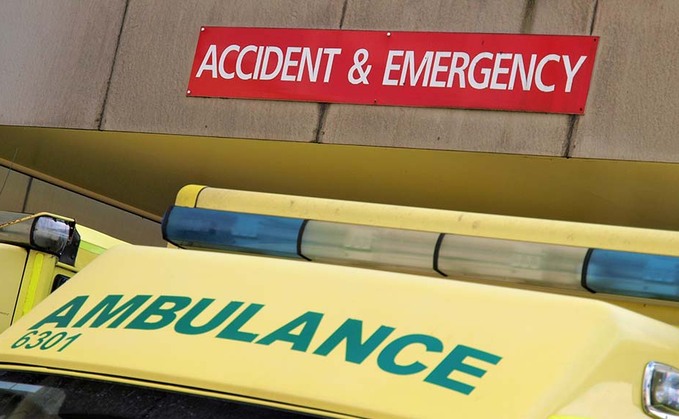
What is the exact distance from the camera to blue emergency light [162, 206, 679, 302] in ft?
10.7

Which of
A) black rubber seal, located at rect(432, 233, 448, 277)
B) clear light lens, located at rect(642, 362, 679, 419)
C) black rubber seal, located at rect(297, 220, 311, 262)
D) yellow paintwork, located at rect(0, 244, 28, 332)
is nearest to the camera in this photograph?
clear light lens, located at rect(642, 362, 679, 419)

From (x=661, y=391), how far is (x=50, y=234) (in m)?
3.43

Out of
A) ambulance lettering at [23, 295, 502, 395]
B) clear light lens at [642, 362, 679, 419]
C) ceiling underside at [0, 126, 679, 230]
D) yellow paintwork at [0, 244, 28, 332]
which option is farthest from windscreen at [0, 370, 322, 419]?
Answer: ceiling underside at [0, 126, 679, 230]

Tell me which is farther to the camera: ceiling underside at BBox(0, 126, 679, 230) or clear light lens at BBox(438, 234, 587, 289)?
ceiling underside at BBox(0, 126, 679, 230)

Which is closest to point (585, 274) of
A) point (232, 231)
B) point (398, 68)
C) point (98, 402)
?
point (232, 231)

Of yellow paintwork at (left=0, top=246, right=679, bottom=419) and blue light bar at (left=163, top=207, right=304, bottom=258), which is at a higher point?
blue light bar at (left=163, top=207, right=304, bottom=258)

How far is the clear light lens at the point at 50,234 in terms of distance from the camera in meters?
5.48

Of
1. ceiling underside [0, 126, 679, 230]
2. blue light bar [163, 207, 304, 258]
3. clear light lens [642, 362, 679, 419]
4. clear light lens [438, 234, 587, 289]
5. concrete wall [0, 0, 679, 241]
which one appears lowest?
clear light lens [642, 362, 679, 419]

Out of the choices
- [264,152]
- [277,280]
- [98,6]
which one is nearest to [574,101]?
[264,152]

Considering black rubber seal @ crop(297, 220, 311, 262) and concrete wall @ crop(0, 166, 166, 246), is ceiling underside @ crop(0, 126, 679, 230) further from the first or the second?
black rubber seal @ crop(297, 220, 311, 262)

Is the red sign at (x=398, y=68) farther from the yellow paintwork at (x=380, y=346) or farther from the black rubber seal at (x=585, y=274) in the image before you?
the yellow paintwork at (x=380, y=346)

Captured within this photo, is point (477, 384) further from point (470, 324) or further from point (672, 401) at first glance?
point (672, 401)

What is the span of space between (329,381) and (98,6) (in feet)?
23.9

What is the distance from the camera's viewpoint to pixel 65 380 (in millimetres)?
3070
